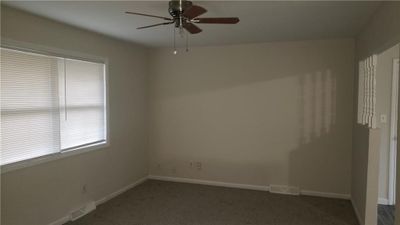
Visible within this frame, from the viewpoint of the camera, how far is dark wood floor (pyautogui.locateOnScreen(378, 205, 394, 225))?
3.73 m

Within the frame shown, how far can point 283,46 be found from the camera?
4801 mm

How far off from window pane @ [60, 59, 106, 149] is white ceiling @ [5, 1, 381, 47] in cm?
58

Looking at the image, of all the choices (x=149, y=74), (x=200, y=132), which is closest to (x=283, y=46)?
(x=200, y=132)

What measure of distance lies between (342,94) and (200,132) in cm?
242

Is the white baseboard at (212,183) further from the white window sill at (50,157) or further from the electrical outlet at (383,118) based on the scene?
the electrical outlet at (383,118)

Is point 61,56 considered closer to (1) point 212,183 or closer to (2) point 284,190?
(1) point 212,183

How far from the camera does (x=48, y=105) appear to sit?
3475 mm

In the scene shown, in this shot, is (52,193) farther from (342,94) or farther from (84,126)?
(342,94)

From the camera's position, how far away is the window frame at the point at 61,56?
3.00 m

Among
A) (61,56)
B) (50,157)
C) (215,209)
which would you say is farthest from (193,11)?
(215,209)

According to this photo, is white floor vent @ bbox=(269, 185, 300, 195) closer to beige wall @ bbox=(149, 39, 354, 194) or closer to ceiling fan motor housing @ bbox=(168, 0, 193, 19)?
beige wall @ bbox=(149, 39, 354, 194)

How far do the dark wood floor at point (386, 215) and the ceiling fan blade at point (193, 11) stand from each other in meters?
3.45

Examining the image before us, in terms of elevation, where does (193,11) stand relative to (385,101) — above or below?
above

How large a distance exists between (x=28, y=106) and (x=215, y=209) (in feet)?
8.85
